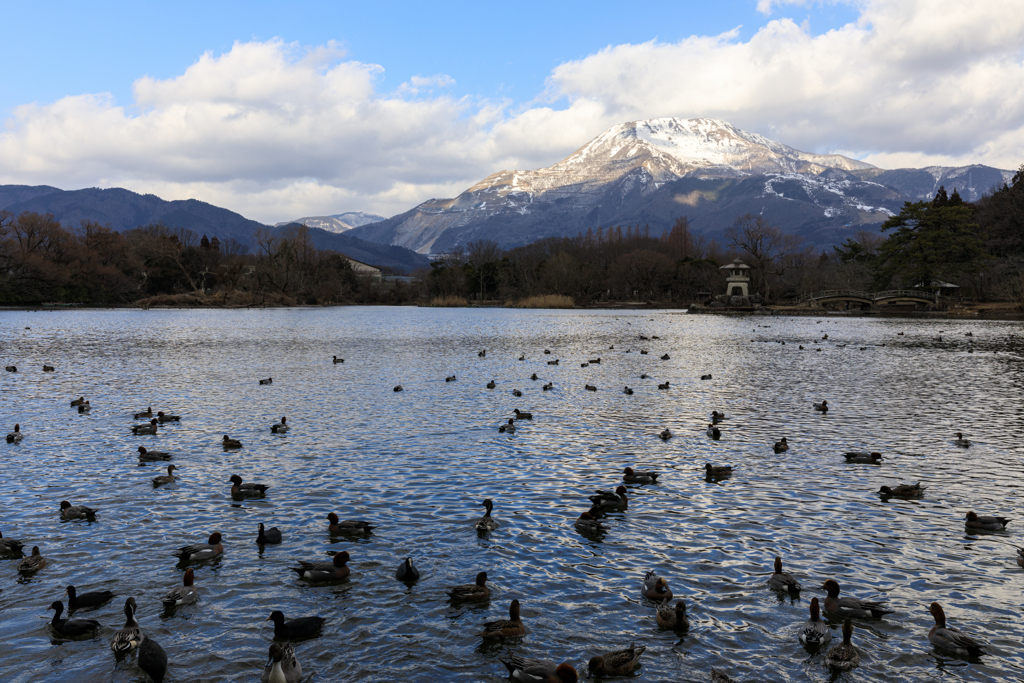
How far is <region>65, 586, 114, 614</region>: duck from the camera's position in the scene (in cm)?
983

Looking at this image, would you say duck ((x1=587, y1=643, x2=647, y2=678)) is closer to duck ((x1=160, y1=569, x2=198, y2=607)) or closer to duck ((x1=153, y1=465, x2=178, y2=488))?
duck ((x1=160, y1=569, x2=198, y2=607))

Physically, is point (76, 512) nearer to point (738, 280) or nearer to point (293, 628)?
point (293, 628)

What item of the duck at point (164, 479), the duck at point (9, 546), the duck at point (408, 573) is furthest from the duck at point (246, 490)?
the duck at point (408, 573)

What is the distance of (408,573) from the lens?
11164mm

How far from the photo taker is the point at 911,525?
13867mm

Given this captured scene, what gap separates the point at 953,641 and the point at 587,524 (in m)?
6.50

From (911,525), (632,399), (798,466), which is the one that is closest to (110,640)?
(911,525)

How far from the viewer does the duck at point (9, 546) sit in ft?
38.9

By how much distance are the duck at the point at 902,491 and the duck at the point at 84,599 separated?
1697 cm

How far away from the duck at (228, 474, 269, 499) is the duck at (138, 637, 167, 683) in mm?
7299

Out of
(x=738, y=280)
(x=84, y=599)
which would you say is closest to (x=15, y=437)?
(x=84, y=599)

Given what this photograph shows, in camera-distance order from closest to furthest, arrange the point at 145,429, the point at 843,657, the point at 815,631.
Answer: the point at 843,657 < the point at 815,631 < the point at 145,429

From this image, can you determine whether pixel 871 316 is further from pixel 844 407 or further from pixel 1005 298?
pixel 844 407

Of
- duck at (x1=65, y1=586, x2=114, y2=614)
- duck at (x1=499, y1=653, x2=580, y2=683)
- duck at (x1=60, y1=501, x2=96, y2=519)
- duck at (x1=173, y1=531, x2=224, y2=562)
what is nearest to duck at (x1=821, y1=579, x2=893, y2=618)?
duck at (x1=499, y1=653, x2=580, y2=683)
